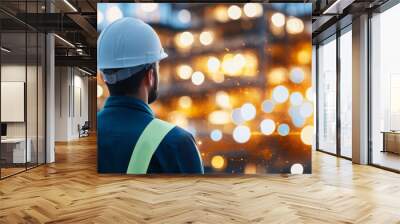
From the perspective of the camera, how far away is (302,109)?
6.77m

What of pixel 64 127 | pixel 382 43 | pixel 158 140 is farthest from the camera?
pixel 64 127

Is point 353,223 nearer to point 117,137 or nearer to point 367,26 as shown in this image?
point 117,137

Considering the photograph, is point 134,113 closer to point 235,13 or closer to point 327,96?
point 235,13

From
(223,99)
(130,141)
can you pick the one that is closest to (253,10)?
(223,99)

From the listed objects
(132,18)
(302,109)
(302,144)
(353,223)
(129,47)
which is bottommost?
(353,223)

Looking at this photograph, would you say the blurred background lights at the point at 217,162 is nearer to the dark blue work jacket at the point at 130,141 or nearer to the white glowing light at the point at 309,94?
the dark blue work jacket at the point at 130,141

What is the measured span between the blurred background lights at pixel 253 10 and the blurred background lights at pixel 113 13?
2.18 meters

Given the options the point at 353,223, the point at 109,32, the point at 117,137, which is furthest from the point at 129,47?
the point at 353,223

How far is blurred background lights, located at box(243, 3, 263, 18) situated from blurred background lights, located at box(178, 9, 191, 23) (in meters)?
0.99

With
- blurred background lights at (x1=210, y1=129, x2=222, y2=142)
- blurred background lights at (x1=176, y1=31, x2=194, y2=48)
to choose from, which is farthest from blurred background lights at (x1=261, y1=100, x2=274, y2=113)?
blurred background lights at (x1=176, y1=31, x2=194, y2=48)

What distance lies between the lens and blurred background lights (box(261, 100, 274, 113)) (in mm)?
6734

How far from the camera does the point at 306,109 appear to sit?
22.2 ft

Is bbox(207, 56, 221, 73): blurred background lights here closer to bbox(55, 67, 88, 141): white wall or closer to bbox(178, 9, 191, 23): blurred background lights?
bbox(178, 9, 191, 23): blurred background lights

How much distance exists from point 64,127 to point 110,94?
10.5 m
